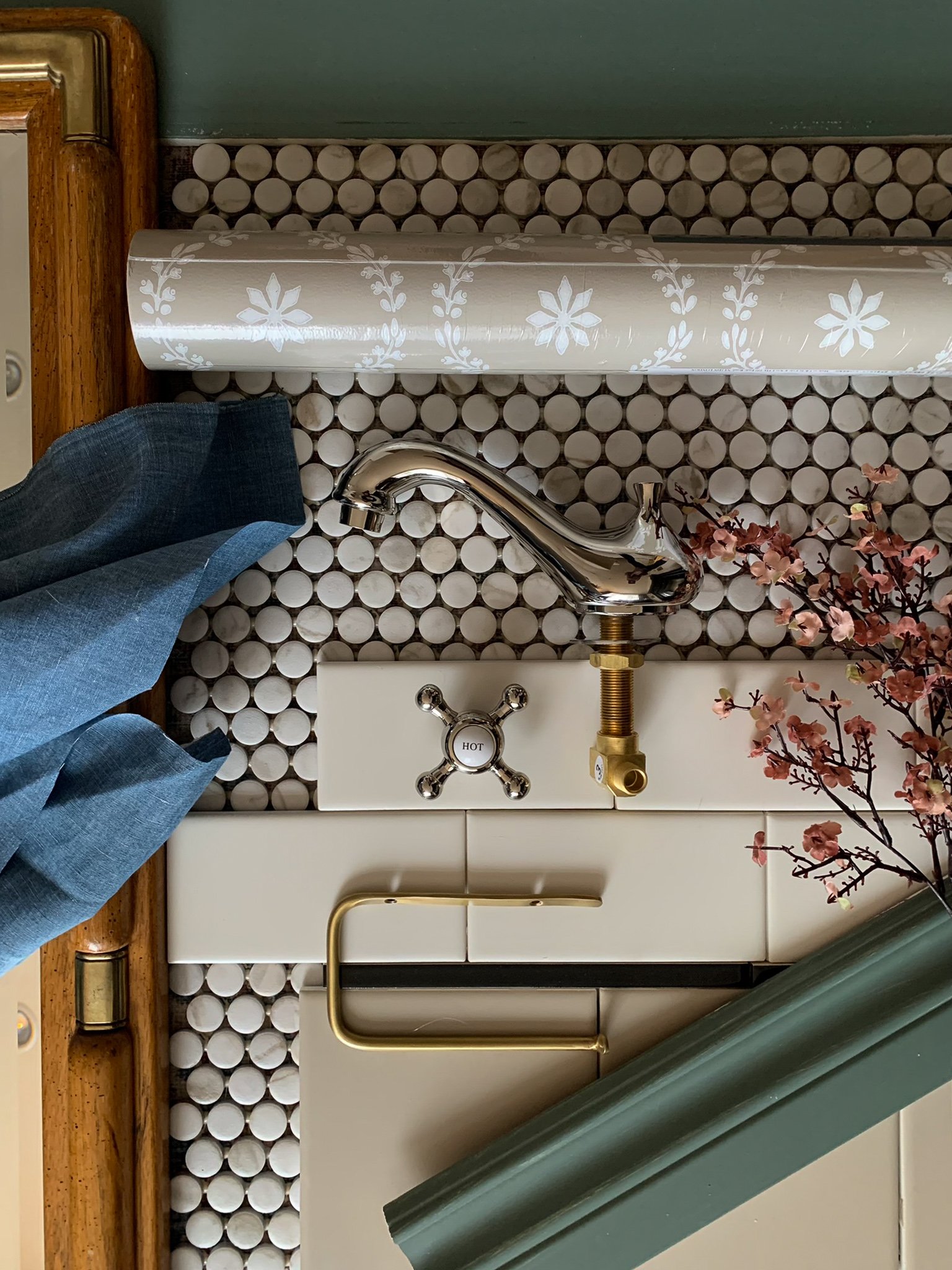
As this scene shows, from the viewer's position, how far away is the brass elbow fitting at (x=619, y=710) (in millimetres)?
706

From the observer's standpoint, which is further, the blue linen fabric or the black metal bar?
the black metal bar

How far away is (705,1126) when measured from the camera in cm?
73

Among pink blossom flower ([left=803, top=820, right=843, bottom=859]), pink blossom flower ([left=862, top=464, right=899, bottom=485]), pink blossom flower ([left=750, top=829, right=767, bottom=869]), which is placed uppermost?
pink blossom flower ([left=862, top=464, right=899, bottom=485])

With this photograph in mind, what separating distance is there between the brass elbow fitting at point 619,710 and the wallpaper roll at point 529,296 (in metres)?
0.25

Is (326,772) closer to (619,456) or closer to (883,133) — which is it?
(619,456)

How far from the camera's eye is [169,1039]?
802mm

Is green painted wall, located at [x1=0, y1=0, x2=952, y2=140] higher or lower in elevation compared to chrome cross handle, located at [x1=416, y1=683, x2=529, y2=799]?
higher

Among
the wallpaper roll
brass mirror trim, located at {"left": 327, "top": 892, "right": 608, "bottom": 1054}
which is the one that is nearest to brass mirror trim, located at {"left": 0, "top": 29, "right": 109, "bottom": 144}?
the wallpaper roll

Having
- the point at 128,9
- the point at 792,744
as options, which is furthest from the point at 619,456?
the point at 128,9

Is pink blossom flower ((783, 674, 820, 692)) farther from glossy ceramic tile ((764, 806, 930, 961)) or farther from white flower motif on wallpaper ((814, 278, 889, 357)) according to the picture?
white flower motif on wallpaper ((814, 278, 889, 357))

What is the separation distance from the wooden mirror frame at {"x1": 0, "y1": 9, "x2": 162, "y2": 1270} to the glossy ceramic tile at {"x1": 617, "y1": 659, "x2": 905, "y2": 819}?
485 millimetres

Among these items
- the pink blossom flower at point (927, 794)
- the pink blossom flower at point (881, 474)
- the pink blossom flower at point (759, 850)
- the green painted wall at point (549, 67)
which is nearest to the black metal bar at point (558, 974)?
the pink blossom flower at point (759, 850)

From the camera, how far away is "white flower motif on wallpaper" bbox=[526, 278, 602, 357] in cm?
70

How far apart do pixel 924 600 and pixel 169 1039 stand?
862mm
